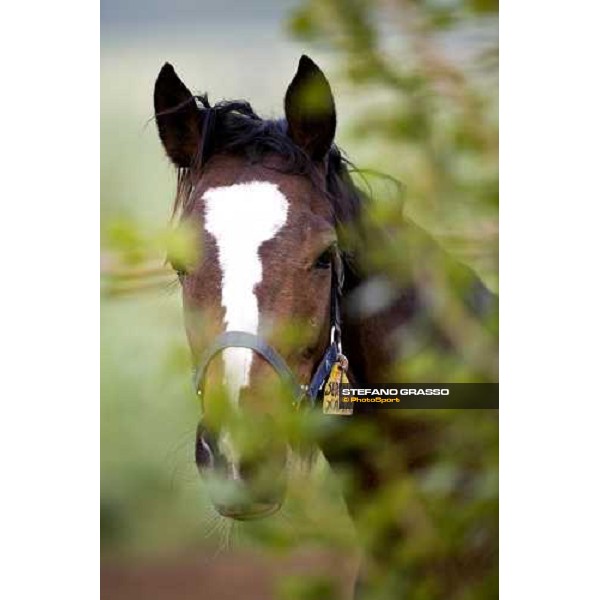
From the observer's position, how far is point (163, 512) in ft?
11.0

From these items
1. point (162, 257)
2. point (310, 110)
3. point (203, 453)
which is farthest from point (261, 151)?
point (203, 453)

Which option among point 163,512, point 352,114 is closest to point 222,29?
point 352,114

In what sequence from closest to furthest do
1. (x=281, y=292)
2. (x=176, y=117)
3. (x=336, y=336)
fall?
(x=281, y=292)
(x=336, y=336)
(x=176, y=117)

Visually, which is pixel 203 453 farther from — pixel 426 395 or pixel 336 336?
pixel 426 395

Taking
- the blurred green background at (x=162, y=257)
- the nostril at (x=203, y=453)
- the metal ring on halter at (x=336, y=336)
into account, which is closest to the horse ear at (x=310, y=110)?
the blurred green background at (x=162, y=257)

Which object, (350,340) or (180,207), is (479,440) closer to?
(350,340)

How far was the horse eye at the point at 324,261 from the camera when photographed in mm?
2805

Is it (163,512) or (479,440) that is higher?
(479,440)

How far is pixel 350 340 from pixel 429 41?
79cm

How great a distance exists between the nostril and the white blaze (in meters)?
0.06

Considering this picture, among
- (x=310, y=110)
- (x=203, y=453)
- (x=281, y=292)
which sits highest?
(x=310, y=110)

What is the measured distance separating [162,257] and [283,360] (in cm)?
62

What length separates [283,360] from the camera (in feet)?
9.04

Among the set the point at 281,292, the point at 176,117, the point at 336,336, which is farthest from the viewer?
the point at 176,117
